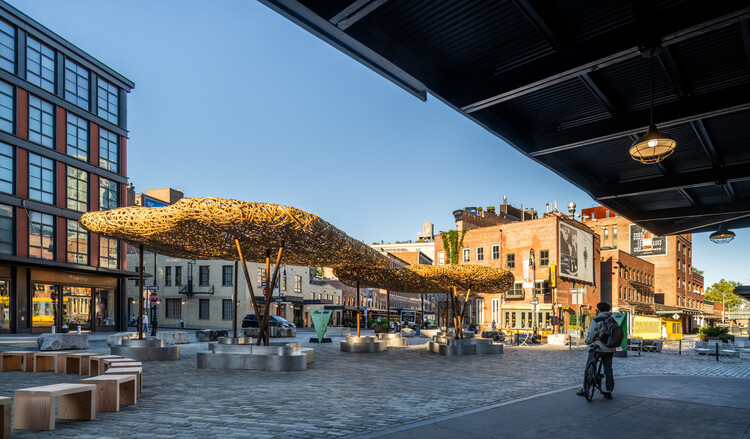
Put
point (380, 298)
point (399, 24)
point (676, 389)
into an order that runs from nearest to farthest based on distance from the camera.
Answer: point (399, 24), point (676, 389), point (380, 298)

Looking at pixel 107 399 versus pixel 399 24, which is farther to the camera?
pixel 107 399

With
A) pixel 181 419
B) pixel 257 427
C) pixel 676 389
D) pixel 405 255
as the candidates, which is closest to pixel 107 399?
pixel 181 419

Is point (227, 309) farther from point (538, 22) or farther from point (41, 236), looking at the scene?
point (538, 22)

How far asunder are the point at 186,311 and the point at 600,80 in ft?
166

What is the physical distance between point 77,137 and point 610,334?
38.6m

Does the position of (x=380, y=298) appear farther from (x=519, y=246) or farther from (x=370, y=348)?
(x=370, y=348)

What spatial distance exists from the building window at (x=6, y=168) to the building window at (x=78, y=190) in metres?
4.52

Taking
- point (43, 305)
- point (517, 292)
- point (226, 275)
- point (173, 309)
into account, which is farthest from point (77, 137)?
point (517, 292)

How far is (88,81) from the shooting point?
129ft

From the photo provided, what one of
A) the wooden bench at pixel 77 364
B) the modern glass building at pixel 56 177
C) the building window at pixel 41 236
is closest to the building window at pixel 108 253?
the modern glass building at pixel 56 177

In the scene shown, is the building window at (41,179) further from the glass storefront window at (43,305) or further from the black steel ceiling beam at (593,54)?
the black steel ceiling beam at (593,54)

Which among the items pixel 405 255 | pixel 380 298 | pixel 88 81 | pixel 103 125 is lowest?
pixel 380 298

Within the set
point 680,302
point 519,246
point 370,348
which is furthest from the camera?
point 680,302

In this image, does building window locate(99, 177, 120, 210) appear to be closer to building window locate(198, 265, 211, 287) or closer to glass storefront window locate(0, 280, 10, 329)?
glass storefront window locate(0, 280, 10, 329)
